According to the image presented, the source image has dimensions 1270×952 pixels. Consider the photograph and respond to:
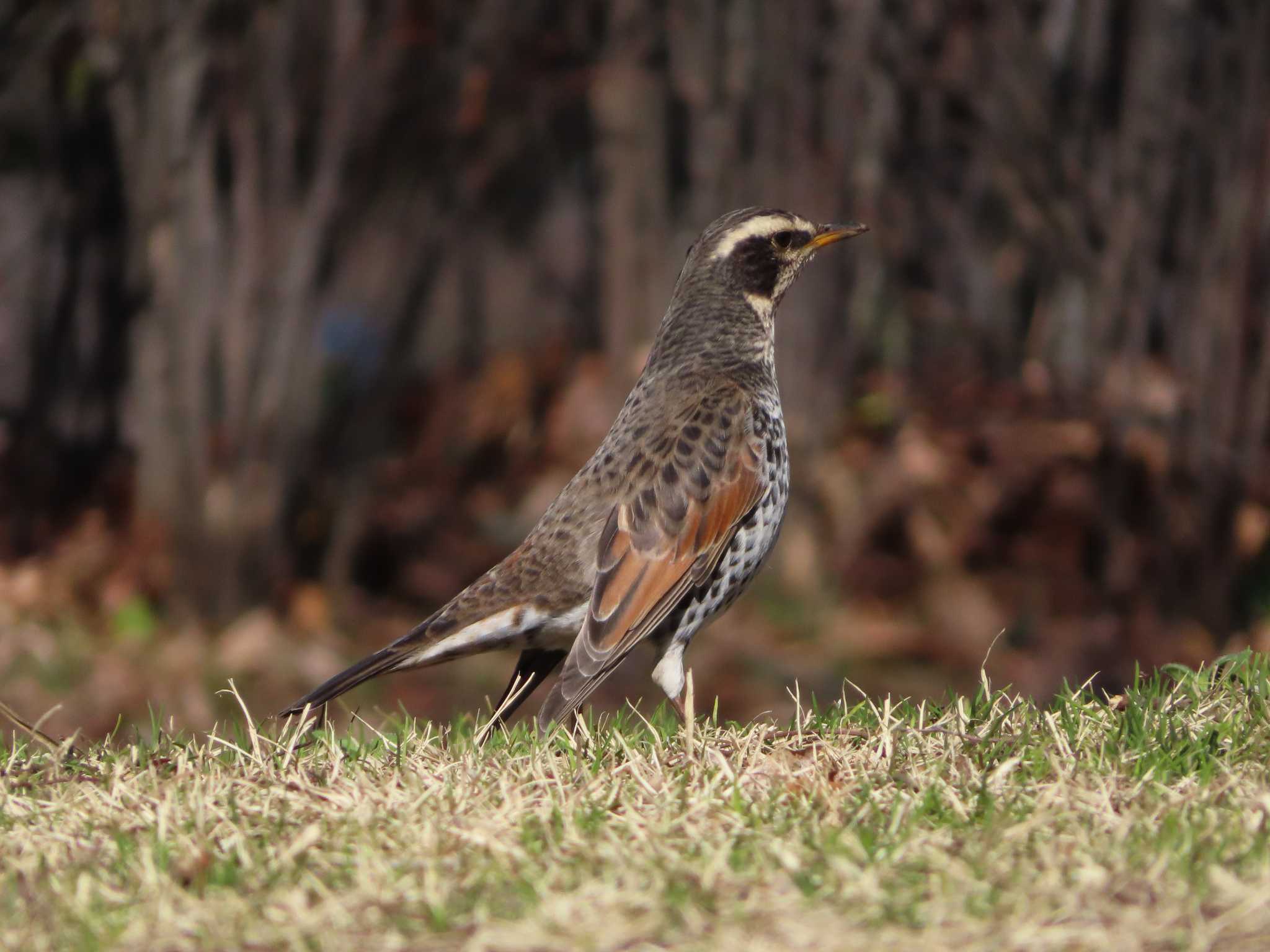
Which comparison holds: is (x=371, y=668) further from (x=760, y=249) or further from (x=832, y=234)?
(x=832, y=234)

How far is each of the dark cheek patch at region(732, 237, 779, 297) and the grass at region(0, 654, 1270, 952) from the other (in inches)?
79.1

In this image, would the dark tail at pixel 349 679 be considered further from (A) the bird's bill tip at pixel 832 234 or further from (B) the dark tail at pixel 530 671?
(A) the bird's bill tip at pixel 832 234

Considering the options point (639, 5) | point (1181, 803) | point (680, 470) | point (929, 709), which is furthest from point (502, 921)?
point (639, 5)

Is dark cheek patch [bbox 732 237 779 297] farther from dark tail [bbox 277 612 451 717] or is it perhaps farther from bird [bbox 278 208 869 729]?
dark tail [bbox 277 612 451 717]

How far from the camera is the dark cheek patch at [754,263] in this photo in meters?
6.46

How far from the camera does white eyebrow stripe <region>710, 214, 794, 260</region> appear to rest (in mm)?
6473

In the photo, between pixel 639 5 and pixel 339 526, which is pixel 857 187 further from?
pixel 339 526

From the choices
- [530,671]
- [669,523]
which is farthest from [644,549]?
[530,671]

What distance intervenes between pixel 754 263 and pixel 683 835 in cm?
306

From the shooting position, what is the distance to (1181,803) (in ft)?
12.7

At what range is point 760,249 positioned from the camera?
6480 millimetres

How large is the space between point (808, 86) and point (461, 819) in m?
5.53

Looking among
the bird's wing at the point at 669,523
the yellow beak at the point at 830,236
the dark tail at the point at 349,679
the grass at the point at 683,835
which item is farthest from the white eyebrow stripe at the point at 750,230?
the grass at the point at 683,835

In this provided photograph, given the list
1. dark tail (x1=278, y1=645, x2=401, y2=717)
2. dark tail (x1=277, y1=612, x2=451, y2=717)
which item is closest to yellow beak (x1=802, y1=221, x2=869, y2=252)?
dark tail (x1=277, y1=612, x2=451, y2=717)
